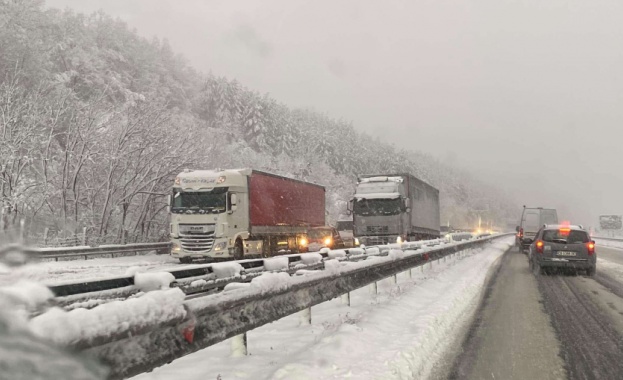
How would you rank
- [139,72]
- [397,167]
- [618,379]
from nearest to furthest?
[618,379]
[139,72]
[397,167]

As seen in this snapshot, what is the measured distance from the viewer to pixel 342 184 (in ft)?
260

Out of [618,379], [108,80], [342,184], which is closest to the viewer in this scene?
[618,379]

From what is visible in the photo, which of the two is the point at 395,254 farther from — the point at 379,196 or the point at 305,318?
the point at 379,196

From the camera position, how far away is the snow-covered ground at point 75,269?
6.06 ft

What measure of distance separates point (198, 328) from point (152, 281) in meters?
0.52

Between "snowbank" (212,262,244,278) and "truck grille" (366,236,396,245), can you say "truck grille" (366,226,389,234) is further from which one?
"snowbank" (212,262,244,278)

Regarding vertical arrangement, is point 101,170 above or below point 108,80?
below

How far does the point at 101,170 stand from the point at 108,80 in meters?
23.8

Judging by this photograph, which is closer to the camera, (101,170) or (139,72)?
(101,170)

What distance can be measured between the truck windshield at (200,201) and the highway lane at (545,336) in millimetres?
10737

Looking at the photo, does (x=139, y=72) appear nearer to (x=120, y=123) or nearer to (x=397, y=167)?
(x=120, y=123)

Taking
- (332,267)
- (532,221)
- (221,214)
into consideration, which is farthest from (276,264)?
(532,221)

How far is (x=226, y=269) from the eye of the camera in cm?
529

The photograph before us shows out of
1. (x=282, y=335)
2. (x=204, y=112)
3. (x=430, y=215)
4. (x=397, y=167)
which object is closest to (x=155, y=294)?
(x=282, y=335)
